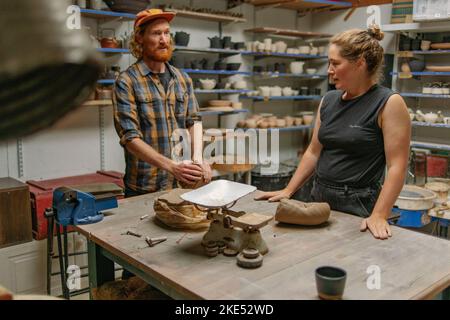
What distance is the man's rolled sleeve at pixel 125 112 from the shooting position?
7.32ft

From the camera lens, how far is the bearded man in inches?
88.9

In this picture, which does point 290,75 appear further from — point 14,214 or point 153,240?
point 153,240

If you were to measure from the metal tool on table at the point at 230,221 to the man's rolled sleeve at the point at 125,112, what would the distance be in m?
0.83

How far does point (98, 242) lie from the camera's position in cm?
162

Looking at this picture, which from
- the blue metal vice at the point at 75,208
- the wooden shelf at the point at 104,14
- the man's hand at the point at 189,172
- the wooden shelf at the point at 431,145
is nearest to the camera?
the blue metal vice at the point at 75,208

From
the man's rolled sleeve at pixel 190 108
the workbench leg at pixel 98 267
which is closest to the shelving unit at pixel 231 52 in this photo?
the man's rolled sleeve at pixel 190 108

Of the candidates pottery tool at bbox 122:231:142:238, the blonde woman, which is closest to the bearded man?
pottery tool at bbox 122:231:142:238

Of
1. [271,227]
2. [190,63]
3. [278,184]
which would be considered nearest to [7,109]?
[271,227]

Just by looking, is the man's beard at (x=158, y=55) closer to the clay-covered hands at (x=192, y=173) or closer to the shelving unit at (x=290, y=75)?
the clay-covered hands at (x=192, y=173)

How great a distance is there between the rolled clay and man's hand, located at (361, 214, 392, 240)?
152 mm

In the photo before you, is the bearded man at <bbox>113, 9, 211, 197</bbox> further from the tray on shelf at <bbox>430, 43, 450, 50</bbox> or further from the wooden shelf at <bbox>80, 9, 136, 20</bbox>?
the tray on shelf at <bbox>430, 43, 450, 50</bbox>

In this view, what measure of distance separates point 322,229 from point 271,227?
20cm

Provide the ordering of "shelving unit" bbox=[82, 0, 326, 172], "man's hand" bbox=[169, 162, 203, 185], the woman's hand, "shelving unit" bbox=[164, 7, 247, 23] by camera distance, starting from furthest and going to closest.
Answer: "shelving unit" bbox=[164, 7, 247, 23]
"shelving unit" bbox=[82, 0, 326, 172]
the woman's hand
"man's hand" bbox=[169, 162, 203, 185]
